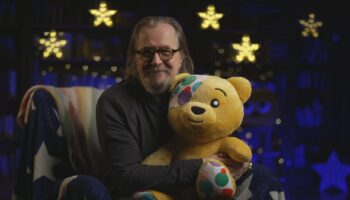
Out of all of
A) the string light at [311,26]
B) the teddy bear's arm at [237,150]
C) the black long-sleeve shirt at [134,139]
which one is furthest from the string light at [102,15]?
the teddy bear's arm at [237,150]

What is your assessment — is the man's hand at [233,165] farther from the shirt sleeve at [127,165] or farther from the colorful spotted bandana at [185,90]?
the colorful spotted bandana at [185,90]

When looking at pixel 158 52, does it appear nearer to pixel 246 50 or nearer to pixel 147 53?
pixel 147 53

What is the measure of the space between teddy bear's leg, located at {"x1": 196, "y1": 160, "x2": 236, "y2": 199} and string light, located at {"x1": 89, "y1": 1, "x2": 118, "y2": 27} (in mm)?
2964

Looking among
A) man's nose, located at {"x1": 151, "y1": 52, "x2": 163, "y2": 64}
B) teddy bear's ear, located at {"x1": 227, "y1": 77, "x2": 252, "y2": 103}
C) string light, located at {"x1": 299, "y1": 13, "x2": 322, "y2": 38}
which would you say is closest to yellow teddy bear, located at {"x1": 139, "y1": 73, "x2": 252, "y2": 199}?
teddy bear's ear, located at {"x1": 227, "y1": 77, "x2": 252, "y2": 103}

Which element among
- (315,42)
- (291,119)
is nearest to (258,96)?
(291,119)

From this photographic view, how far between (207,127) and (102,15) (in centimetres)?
294

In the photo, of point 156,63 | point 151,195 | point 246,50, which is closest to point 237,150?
point 151,195

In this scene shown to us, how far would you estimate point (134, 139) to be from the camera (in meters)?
1.75

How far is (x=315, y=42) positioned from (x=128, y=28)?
1443 mm

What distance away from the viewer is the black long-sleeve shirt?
163 centimetres

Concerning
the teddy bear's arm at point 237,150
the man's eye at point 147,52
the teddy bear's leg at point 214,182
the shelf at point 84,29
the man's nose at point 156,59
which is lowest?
the teddy bear's leg at point 214,182

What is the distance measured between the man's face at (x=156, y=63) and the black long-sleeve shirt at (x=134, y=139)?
2.0 inches

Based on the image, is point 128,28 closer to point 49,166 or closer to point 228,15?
point 228,15

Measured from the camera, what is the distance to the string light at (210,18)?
4469 millimetres
